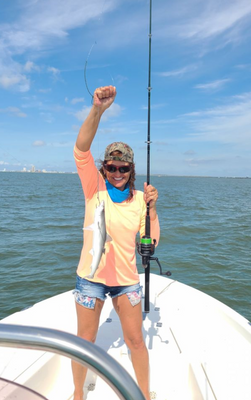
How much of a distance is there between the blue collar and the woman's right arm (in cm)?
51

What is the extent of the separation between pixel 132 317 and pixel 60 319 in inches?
68.4

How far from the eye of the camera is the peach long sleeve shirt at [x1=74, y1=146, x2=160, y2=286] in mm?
2627

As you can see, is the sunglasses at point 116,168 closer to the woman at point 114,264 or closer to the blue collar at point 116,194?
the woman at point 114,264

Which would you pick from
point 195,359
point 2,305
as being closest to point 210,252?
point 2,305

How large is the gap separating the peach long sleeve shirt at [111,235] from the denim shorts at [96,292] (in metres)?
0.05

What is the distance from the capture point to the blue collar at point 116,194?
109 inches

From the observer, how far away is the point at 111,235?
268 centimetres

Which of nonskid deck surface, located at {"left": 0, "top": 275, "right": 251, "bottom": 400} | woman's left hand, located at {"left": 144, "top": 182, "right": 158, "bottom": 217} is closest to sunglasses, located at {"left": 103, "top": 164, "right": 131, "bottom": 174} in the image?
woman's left hand, located at {"left": 144, "top": 182, "right": 158, "bottom": 217}

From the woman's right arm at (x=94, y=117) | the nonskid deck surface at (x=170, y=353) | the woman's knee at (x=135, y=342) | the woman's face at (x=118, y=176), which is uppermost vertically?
the woman's right arm at (x=94, y=117)

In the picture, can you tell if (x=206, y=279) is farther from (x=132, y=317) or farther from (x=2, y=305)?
(x=132, y=317)

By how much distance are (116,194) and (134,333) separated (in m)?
1.31

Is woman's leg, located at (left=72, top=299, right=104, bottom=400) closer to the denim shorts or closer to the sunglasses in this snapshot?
the denim shorts

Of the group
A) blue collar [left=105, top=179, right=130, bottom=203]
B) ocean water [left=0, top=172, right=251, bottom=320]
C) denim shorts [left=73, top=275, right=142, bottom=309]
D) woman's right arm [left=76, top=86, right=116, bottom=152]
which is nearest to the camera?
woman's right arm [left=76, top=86, right=116, bottom=152]

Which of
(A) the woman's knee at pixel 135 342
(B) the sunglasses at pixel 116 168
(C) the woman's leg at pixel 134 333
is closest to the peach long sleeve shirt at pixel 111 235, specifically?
(B) the sunglasses at pixel 116 168
